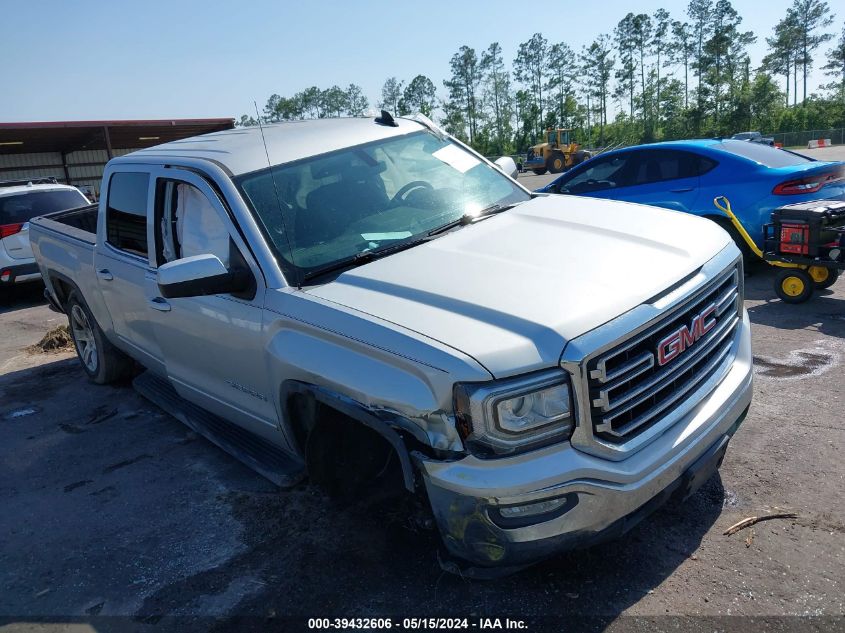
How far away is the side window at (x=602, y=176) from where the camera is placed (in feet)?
28.1

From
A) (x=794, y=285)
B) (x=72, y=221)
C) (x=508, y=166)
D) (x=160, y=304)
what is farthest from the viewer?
(x=72, y=221)

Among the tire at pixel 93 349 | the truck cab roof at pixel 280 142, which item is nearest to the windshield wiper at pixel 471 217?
the truck cab roof at pixel 280 142

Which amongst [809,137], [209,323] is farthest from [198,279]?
[809,137]

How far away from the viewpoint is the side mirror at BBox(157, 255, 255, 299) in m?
3.03

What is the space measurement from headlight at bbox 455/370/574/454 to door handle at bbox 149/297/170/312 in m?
2.37

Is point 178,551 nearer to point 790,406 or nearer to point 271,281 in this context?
point 271,281

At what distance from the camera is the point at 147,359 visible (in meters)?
4.77

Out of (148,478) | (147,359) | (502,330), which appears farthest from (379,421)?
(147,359)

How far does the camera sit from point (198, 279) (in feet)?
10.1

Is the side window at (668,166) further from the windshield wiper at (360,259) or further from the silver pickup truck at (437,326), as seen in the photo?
the windshield wiper at (360,259)

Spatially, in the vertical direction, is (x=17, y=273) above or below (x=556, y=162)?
above

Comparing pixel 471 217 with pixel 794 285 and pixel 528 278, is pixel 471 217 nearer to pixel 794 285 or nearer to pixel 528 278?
pixel 528 278

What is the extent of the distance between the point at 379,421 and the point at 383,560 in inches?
35.6

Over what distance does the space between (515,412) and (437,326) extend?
0.42 meters
